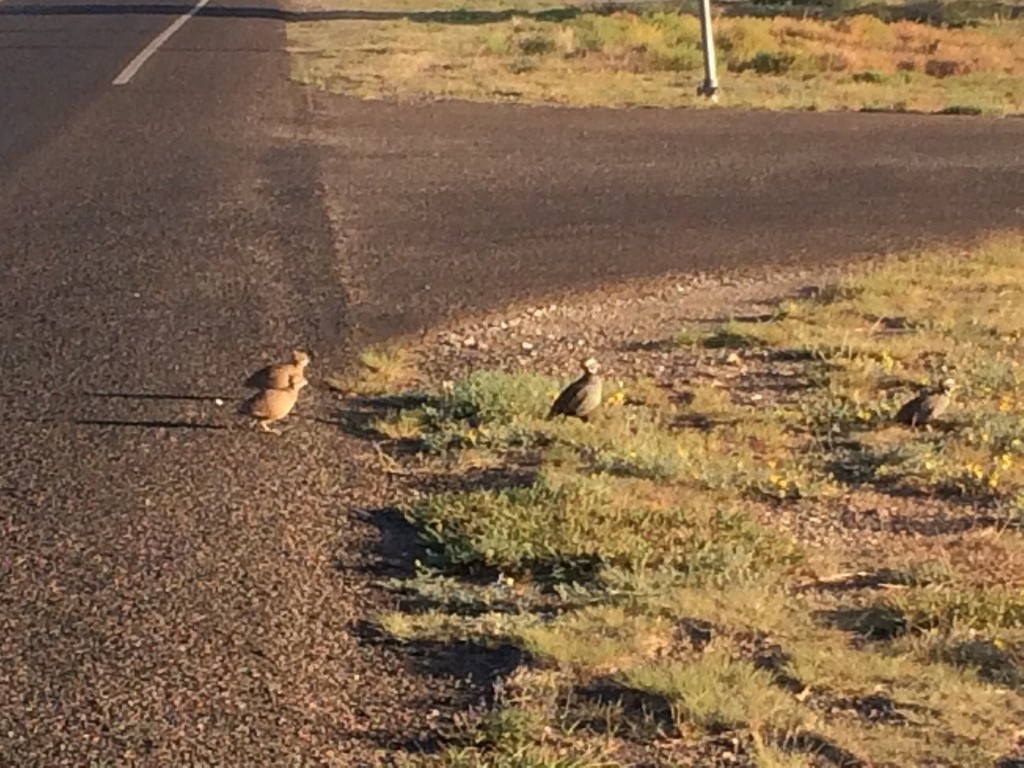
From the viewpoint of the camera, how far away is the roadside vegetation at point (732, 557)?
4.78 meters

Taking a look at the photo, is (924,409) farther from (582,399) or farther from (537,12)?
(537,12)

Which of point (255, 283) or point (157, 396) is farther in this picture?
point (255, 283)

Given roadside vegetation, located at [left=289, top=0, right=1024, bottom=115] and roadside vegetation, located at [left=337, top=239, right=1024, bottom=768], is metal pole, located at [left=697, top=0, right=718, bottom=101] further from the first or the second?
roadside vegetation, located at [left=337, top=239, right=1024, bottom=768]

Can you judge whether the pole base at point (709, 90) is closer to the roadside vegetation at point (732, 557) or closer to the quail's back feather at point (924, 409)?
the roadside vegetation at point (732, 557)

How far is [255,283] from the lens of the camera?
10406 millimetres

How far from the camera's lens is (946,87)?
925 inches

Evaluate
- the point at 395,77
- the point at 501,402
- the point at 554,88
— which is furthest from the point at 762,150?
the point at 501,402

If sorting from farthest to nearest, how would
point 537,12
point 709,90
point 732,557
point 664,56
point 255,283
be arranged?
1. point 537,12
2. point 664,56
3. point 709,90
4. point 255,283
5. point 732,557

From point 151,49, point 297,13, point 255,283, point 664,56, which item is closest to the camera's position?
point 255,283

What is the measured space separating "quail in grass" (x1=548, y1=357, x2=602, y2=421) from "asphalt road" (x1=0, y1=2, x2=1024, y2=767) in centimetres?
94

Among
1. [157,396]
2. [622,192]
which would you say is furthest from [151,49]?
[157,396]

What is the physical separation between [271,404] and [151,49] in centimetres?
1864

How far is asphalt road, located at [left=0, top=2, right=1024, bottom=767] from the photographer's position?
202 inches

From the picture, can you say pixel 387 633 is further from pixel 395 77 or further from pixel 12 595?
pixel 395 77
